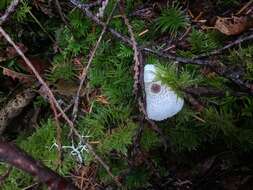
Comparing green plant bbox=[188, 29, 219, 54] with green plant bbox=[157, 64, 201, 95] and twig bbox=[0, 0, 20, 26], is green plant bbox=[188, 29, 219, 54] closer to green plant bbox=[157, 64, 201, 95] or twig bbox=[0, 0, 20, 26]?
green plant bbox=[157, 64, 201, 95]

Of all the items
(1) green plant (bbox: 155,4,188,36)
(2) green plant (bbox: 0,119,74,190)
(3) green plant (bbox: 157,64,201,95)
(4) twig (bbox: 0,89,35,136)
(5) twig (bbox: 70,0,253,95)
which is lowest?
(2) green plant (bbox: 0,119,74,190)

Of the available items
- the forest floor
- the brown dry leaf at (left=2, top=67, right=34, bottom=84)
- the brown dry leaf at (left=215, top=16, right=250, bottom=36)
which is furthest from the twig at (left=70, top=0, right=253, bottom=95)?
the brown dry leaf at (left=2, top=67, right=34, bottom=84)

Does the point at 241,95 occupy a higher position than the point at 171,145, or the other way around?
the point at 241,95

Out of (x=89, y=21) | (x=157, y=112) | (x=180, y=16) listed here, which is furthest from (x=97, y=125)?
(x=180, y=16)

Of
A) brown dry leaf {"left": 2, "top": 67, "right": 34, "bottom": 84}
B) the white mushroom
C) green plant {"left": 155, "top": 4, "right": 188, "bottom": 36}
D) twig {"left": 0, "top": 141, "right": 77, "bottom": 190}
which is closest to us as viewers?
twig {"left": 0, "top": 141, "right": 77, "bottom": 190}

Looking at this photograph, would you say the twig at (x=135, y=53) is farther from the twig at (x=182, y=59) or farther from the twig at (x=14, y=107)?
the twig at (x=14, y=107)

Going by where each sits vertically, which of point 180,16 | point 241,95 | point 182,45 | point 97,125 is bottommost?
point 97,125

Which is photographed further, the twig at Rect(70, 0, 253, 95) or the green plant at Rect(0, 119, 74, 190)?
the green plant at Rect(0, 119, 74, 190)

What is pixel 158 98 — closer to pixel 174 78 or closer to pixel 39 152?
pixel 174 78

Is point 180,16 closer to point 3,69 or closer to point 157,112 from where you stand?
point 157,112
